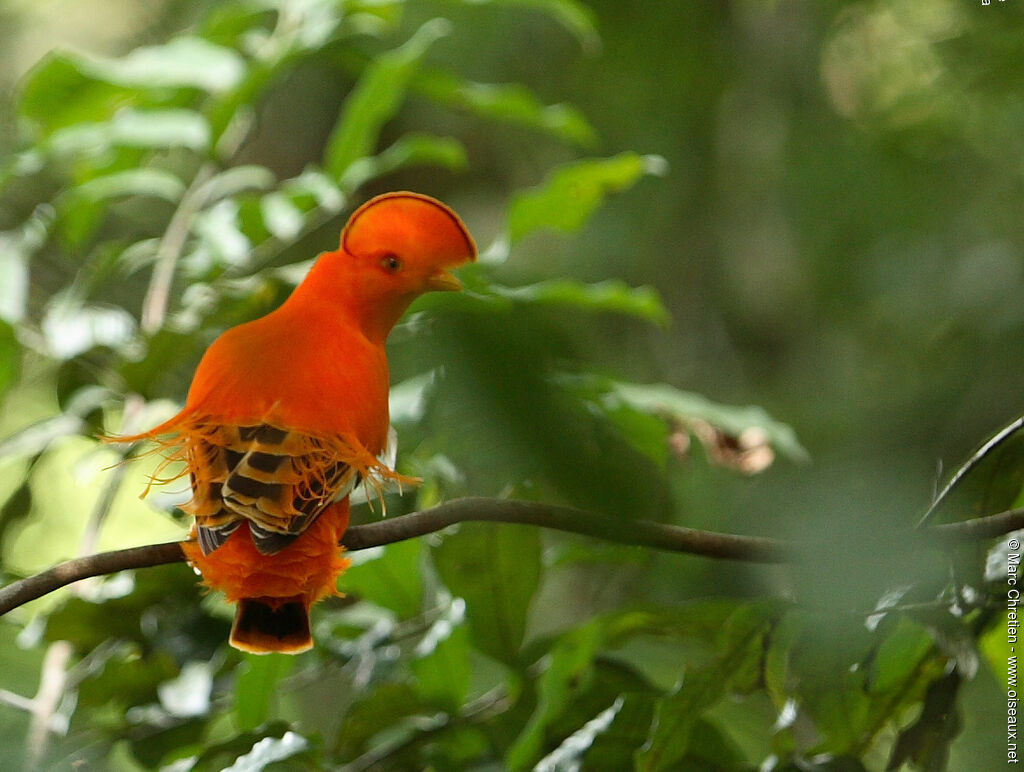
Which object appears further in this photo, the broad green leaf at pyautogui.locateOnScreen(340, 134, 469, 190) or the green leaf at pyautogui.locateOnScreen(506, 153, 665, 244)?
the broad green leaf at pyautogui.locateOnScreen(340, 134, 469, 190)

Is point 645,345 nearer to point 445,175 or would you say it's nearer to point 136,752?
point 445,175

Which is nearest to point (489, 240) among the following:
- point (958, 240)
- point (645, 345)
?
point (645, 345)

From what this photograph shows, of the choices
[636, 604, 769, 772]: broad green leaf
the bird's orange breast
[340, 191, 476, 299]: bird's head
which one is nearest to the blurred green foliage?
[636, 604, 769, 772]: broad green leaf

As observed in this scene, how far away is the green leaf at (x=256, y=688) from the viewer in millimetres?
1254

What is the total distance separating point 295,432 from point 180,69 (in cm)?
102

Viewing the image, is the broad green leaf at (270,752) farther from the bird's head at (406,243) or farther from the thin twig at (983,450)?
the thin twig at (983,450)

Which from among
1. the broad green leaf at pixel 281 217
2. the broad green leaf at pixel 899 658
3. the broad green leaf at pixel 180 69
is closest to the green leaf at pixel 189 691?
the broad green leaf at pixel 281 217

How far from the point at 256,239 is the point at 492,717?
94cm

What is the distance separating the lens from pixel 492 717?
4.47 feet

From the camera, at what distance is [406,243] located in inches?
42.5

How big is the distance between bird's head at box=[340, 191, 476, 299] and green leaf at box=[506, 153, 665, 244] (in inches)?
20.1

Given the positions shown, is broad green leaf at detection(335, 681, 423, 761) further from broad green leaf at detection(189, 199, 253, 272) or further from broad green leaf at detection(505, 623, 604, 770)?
broad green leaf at detection(189, 199, 253, 272)

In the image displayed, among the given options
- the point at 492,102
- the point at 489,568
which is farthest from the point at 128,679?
the point at 492,102

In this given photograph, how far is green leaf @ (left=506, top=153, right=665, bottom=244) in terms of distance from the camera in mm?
1595
